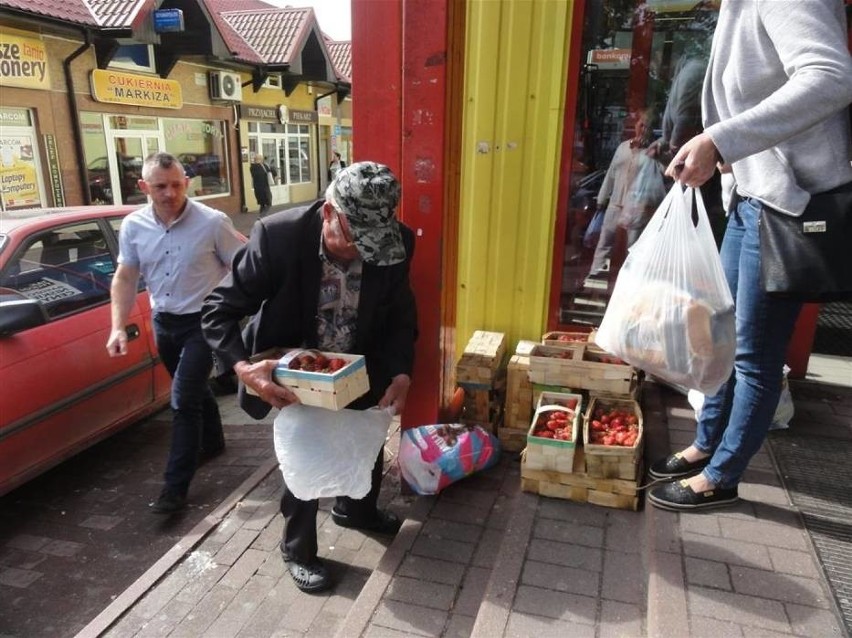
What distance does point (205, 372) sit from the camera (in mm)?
3746

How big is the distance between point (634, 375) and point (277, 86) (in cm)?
2103

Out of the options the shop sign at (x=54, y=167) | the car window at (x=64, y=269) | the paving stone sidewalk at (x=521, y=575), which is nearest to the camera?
the paving stone sidewalk at (x=521, y=575)

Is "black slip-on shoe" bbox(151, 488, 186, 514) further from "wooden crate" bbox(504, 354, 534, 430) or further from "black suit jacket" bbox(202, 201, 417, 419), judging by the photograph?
"wooden crate" bbox(504, 354, 534, 430)

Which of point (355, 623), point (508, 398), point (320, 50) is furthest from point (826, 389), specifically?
point (320, 50)

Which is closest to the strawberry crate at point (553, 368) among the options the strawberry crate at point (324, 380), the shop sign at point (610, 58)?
the strawberry crate at point (324, 380)

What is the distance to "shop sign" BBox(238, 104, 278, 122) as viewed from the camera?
1967 cm

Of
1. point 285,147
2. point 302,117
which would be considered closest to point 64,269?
point 285,147

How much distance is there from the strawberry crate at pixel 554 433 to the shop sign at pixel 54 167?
12826mm

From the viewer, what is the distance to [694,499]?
254 centimetres

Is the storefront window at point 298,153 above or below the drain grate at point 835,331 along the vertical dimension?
above

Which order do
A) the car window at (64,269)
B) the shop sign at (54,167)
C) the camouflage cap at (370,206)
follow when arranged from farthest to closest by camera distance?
the shop sign at (54,167) < the car window at (64,269) < the camouflage cap at (370,206)

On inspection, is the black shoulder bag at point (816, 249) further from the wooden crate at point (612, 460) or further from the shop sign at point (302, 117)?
the shop sign at point (302, 117)

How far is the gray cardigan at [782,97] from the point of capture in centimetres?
180

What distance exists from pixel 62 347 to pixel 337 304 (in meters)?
2.14
